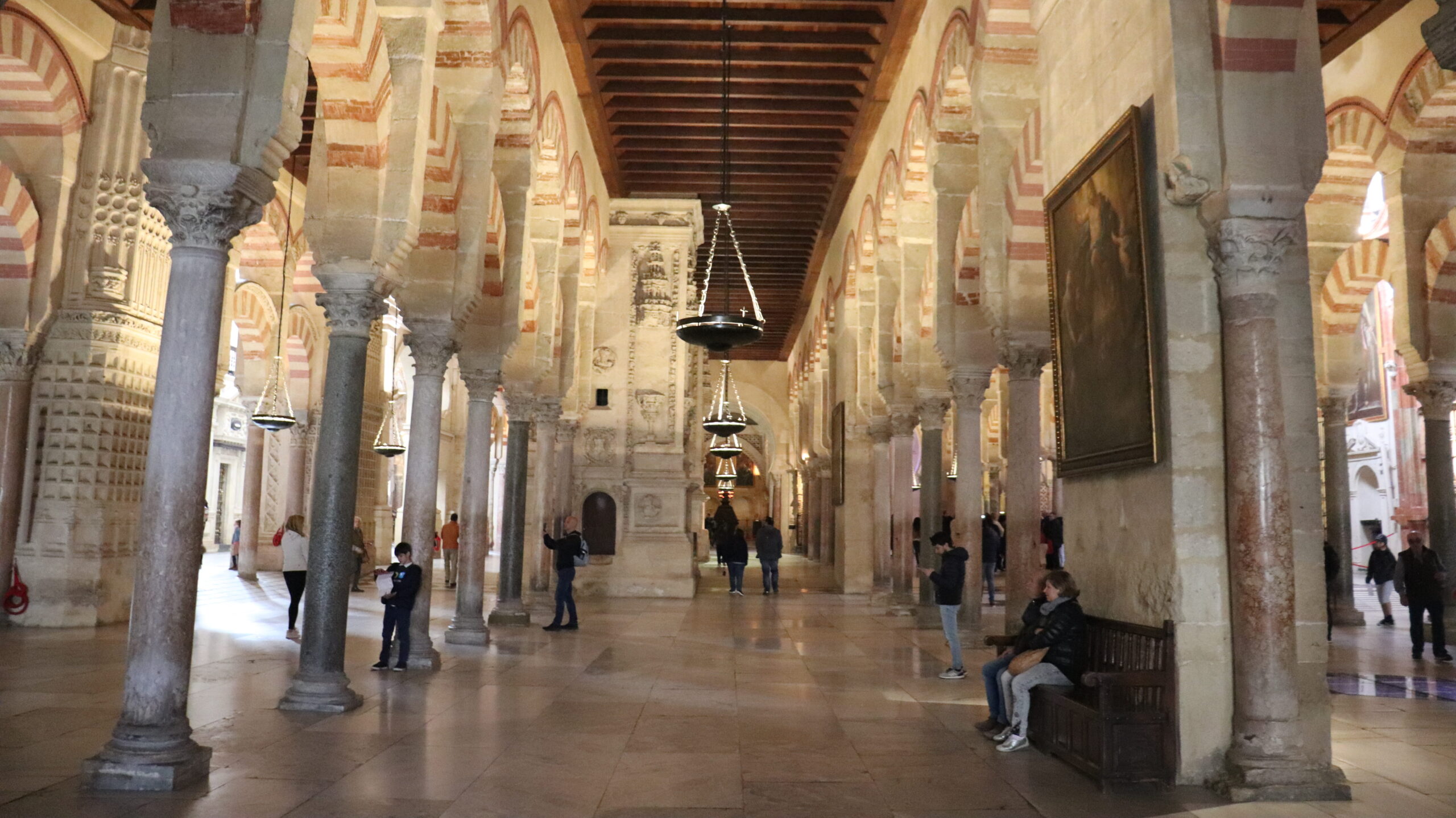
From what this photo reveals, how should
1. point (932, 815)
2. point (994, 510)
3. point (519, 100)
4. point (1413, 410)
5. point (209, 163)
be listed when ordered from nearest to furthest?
point (932, 815)
point (209, 163)
point (519, 100)
point (1413, 410)
point (994, 510)

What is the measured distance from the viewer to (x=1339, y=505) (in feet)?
37.2

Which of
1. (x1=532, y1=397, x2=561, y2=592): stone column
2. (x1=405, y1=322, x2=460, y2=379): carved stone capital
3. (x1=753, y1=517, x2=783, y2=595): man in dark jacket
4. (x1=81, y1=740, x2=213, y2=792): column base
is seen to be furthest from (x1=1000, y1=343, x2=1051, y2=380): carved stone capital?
(x1=753, y1=517, x2=783, y2=595): man in dark jacket

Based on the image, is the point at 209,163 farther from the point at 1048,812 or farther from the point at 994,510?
the point at 994,510

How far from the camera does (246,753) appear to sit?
4496 mm

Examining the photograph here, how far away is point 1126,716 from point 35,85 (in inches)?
395

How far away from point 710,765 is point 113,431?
772 centimetres

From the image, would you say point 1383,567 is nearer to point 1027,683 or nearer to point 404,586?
point 1027,683

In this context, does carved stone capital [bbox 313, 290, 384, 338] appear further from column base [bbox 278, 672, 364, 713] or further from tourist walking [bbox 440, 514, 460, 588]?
tourist walking [bbox 440, 514, 460, 588]

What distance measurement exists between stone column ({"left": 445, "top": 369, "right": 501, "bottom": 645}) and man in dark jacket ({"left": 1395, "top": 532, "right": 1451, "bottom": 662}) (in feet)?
24.4

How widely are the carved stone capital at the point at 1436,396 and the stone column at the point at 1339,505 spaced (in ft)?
4.38

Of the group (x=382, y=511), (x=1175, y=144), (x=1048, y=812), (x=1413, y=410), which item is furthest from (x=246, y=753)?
(x=1413, y=410)

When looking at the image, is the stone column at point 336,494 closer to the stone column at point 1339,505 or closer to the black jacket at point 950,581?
the black jacket at point 950,581

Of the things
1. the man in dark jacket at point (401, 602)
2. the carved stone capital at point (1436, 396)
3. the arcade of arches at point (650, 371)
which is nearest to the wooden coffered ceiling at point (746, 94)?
the arcade of arches at point (650, 371)

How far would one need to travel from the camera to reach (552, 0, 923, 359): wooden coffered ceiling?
10.4m
